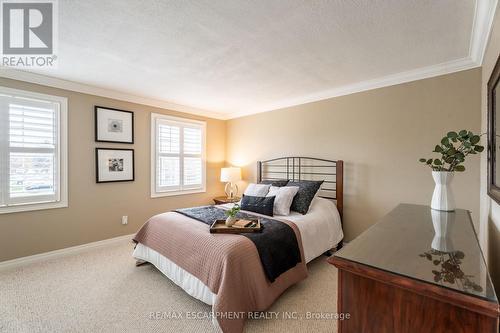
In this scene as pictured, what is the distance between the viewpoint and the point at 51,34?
1977 millimetres

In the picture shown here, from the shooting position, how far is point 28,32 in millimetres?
1974

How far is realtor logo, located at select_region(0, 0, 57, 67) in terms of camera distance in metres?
1.68

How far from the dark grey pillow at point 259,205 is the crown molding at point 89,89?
2.36 m

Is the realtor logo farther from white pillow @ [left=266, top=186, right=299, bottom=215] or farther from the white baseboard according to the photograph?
white pillow @ [left=266, top=186, right=299, bottom=215]

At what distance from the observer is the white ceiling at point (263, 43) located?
65.4 inches

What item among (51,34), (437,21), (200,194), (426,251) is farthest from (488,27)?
(200,194)

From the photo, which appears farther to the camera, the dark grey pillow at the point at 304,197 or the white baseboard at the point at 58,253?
the dark grey pillow at the point at 304,197

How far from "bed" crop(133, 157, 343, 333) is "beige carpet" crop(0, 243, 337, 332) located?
0.15 m

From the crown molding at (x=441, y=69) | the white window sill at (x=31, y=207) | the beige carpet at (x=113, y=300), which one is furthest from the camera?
the white window sill at (x=31, y=207)

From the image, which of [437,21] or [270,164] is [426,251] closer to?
[437,21]

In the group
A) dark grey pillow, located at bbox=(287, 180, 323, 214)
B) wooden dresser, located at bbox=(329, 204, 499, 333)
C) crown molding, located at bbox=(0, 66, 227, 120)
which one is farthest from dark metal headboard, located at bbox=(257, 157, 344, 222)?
wooden dresser, located at bbox=(329, 204, 499, 333)

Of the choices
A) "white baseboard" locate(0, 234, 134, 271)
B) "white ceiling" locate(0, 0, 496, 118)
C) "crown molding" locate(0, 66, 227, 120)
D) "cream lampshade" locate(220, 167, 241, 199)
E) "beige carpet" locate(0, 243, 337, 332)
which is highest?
"white ceiling" locate(0, 0, 496, 118)

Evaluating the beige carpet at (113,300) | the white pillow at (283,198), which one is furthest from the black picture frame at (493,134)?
the white pillow at (283,198)

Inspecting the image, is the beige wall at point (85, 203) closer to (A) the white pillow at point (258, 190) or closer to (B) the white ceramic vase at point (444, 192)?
(A) the white pillow at point (258, 190)
